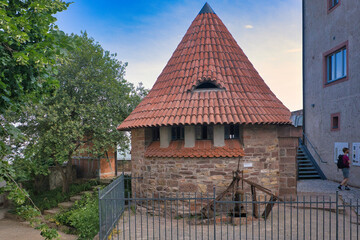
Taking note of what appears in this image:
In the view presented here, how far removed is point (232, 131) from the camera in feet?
27.6

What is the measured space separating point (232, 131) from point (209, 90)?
1393mm

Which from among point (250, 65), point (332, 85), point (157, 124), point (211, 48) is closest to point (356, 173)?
point (332, 85)

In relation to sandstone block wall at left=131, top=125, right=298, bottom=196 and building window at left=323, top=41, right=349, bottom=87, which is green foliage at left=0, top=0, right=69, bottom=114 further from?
building window at left=323, top=41, right=349, bottom=87

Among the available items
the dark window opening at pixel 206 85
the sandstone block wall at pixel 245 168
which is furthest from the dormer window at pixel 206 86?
the sandstone block wall at pixel 245 168

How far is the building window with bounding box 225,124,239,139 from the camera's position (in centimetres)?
Answer: 835

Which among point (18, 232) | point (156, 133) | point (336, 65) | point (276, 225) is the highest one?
point (336, 65)

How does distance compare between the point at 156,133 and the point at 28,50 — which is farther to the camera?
the point at 156,133

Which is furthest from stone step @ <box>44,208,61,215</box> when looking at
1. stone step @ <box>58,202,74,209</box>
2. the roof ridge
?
the roof ridge

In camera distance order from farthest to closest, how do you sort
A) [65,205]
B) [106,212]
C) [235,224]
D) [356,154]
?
[65,205]
[356,154]
[235,224]
[106,212]

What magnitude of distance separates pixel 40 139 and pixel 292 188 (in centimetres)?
1027

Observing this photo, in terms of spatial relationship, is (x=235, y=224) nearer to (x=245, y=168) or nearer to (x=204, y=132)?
(x=245, y=168)

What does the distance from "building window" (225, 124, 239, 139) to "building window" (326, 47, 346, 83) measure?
6.07m

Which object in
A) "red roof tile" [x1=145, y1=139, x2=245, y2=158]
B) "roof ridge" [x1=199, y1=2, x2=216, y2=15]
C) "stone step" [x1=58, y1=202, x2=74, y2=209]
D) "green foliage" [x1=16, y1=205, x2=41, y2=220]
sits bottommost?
"stone step" [x1=58, y1=202, x2=74, y2=209]

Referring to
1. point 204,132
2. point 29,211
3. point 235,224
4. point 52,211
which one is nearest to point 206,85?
point 204,132
